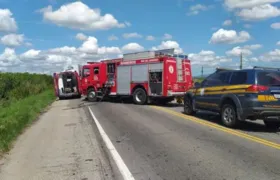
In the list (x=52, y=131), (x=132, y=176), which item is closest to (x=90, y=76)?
(x=52, y=131)

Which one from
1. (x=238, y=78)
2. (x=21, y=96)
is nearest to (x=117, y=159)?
(x=238, y=78)

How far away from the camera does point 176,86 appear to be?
2120 cm

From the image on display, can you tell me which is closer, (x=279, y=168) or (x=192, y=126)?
(x=279, y=168)

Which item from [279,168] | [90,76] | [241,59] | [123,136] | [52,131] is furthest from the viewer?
[241,59]

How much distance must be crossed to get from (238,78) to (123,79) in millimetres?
12672

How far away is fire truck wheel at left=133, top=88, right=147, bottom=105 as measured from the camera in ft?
72.7

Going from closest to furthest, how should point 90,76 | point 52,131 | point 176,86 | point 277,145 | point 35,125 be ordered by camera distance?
point 277,145, point 52,131, point 35,125, point 176,86, point 90,76

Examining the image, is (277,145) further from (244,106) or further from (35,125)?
(35,125)

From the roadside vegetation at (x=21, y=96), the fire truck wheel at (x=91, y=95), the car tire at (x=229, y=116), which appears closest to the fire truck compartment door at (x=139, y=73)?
the fire truck wheel at (x=91, y=95)

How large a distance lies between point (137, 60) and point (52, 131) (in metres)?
11.4

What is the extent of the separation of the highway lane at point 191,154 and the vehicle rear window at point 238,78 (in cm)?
173

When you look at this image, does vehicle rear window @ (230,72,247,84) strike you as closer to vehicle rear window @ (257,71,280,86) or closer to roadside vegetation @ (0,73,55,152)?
vehicle rear window @ (257,71,280,86)

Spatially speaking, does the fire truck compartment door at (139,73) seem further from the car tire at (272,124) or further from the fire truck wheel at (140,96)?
the car tire at (272,124)

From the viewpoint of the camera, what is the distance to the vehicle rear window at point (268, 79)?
36.5 feet
